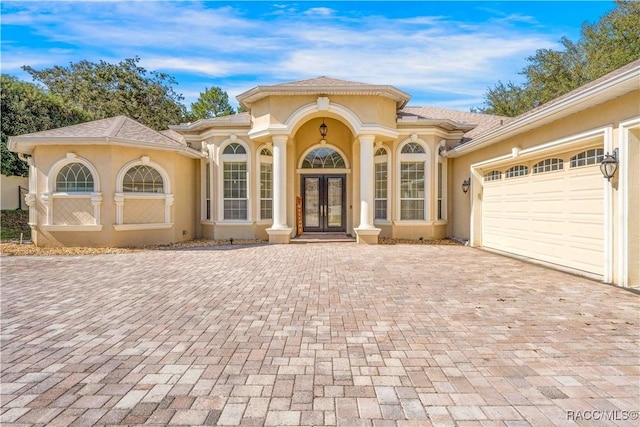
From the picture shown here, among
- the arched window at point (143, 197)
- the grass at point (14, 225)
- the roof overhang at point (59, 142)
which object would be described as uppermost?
the roof overhang at point (59, 142)

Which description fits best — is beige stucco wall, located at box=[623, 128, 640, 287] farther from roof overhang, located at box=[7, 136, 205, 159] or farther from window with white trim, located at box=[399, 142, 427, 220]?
roof overhang, located at box=[7, 136, 205, 159]

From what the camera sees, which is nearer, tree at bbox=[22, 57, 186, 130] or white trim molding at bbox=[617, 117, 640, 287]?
white trim molding at bbox=[617, 117, 640, 287]

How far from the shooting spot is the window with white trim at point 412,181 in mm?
13242

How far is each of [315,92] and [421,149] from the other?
14.6 ft

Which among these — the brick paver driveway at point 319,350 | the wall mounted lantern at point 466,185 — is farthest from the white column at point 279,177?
the wall mounted lantern at point 466,185

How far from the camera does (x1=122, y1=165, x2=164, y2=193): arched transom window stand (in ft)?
38.0

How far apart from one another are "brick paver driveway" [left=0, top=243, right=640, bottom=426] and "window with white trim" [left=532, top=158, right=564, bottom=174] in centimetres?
243

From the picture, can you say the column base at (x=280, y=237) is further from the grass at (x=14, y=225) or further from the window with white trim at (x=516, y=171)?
the grass at (x=14, y=225)

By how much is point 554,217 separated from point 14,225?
66.2 ft

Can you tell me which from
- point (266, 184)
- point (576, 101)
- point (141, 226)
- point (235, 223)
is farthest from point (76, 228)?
point (576, 101)

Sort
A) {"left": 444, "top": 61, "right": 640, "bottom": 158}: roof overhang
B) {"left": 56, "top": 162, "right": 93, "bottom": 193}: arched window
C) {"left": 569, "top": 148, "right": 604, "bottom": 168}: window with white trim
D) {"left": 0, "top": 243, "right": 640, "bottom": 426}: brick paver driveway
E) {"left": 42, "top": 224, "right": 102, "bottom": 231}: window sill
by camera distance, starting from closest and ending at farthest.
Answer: {"left": 0, "top": 243, "right": 640, "bottom": 426}: brick paver driveway, {"left": 444, "top": 61, "right": 640, "bottom": 158}: roof overhang, {"left": 569, "top": 148, "right": 604, "bottom": 168}: window with white trim, {"left": 42, "top": 224, "right": 102, "bottom": 231}: window sill, {"left": 56, "top": 162, "right": 93, "bottom": 193}: arched window

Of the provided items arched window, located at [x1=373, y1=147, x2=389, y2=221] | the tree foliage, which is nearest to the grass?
arched window, located at [x1=373, y1=147, x2=389, y2=221]

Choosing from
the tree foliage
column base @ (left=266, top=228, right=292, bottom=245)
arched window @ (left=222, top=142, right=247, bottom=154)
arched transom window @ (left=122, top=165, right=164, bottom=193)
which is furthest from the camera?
the tree foliage

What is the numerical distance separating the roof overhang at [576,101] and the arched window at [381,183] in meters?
4.03
